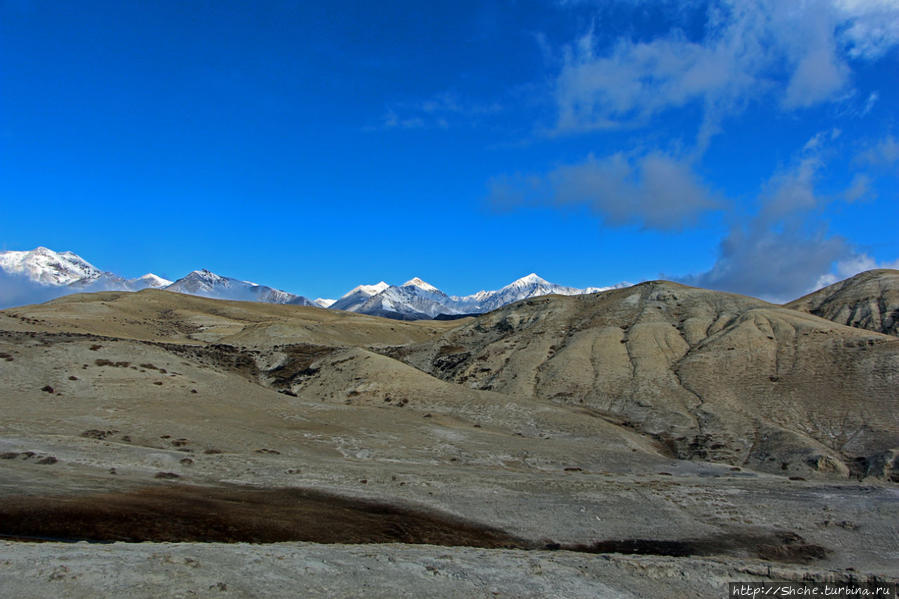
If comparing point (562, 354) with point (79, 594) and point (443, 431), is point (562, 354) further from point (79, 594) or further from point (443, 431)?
point (79, 594)

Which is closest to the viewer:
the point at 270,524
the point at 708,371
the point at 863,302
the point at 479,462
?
the point at 270,524

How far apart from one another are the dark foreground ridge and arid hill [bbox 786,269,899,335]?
71219 millimetres

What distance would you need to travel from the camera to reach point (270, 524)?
20.7 m

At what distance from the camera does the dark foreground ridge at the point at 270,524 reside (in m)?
18.4

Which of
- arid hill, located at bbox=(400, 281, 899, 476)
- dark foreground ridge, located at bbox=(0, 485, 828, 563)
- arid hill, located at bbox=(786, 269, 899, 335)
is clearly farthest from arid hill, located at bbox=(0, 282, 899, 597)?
arid hill, located at bbox=(786, 269, 899, 335)

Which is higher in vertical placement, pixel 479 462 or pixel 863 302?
pixel 863 302

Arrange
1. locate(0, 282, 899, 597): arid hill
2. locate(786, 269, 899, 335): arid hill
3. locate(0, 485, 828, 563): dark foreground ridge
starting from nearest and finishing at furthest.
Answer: locate(0, 282, 899, 597): arid hill < locate(0, 485, 828, 563): dark foreground ridge < locate(786, 269, 899, 335): arid hill

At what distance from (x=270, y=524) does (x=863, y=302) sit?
95054 mm

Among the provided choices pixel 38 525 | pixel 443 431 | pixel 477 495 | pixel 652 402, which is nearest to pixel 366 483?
pixel 477 495

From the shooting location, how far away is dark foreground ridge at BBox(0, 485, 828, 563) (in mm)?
18406

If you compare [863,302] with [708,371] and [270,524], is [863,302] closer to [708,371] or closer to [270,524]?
[708,371]

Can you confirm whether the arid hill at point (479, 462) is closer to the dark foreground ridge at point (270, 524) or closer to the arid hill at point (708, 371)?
the dark foreground ridge at point (270, 524)

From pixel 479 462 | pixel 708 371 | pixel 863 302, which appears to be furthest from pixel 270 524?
pixel 863 302

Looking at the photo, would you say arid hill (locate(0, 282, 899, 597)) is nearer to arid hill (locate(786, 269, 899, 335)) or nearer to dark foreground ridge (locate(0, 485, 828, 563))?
dark foreground ridge (locate(0, 485, 828, 563))
